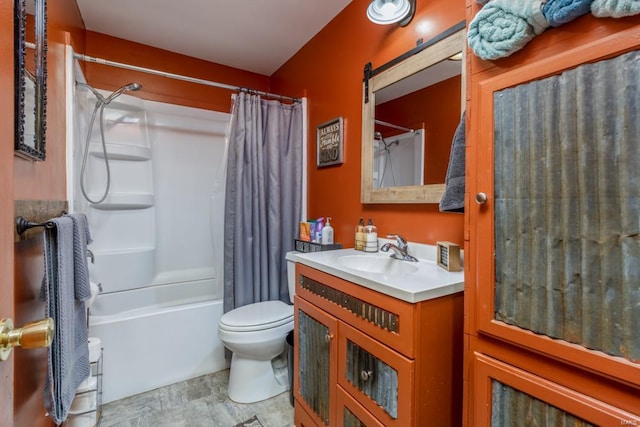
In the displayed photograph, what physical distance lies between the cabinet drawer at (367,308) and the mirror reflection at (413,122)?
22.9 inches

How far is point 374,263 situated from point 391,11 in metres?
1.24

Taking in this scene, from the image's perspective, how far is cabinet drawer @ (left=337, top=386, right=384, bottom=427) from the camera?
3.40 feet

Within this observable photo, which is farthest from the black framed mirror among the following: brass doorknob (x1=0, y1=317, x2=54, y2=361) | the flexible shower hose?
the flexible shower hose

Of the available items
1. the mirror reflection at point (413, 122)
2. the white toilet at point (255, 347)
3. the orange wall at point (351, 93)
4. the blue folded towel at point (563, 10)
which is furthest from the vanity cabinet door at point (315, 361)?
the blue folded towel at point (563, 10)

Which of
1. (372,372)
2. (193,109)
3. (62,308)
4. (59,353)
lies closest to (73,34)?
(193,109)

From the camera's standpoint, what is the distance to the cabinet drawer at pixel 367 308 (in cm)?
89

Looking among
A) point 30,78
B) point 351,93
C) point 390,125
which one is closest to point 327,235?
point 390,125

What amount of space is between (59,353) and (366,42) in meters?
1.98

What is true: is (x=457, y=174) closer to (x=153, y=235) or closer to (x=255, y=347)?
(x=255, y=347)

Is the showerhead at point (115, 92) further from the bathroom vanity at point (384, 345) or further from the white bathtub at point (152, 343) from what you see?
the bathroom vanity at point (384, 345)

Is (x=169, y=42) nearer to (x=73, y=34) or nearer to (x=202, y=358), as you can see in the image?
(x=73, y=34)

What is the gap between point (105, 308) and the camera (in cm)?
222

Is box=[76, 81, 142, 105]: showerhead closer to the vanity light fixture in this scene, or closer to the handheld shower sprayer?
the handheld shower sprayer

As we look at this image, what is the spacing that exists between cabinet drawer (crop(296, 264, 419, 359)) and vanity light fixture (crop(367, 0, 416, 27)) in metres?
1.27
